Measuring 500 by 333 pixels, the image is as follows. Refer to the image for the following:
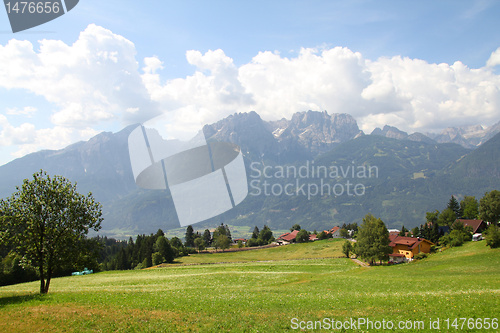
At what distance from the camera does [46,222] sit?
25.2 meters

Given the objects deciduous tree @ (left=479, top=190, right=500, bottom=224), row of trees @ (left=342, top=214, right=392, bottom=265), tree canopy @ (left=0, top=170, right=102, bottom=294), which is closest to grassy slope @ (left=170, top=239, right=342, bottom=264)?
row of trees @ (left=342, top=214, right=392, bottom=265)

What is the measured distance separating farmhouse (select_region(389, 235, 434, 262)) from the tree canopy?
73484 millimetres

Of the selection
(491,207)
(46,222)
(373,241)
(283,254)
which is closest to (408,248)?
(373,241)

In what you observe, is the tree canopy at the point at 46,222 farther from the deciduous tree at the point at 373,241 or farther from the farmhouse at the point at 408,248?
the farmhouse at the point at 408,248

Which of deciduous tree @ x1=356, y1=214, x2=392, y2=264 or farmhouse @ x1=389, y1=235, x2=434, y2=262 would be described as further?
farmhouse @ x1=389, y1=235, x2=434, y2=262

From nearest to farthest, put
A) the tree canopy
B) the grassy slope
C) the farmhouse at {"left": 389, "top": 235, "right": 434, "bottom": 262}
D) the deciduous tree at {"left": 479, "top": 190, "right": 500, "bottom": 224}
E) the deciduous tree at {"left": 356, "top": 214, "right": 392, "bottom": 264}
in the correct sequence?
the tree canopy
the deciduous tree at {"left": 356, "top": 214, "right": 392, "bottom": 264}
the farmhouse at {"left": 389, "top": 235, "right": 434, "bottom": 262}
the deciduous tree at {"left": 479, "top": 190, "right": 500, "bottom": 224}
the grassy slope

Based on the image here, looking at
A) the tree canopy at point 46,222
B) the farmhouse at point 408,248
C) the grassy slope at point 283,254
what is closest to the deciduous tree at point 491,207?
the farmhouse at point 408,248

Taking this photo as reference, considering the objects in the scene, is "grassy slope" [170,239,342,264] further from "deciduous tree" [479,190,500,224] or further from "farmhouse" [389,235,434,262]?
"deciduous tree" [479,190,500,224]

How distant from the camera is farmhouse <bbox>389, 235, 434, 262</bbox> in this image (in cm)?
7550

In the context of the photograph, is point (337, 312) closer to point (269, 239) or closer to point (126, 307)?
point (126, 307)

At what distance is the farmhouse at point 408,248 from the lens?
75500 millimetres

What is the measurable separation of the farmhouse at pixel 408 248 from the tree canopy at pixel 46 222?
73.5 meters

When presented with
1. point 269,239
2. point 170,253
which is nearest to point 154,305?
point 170,253

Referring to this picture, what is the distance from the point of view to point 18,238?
24.1 meters
